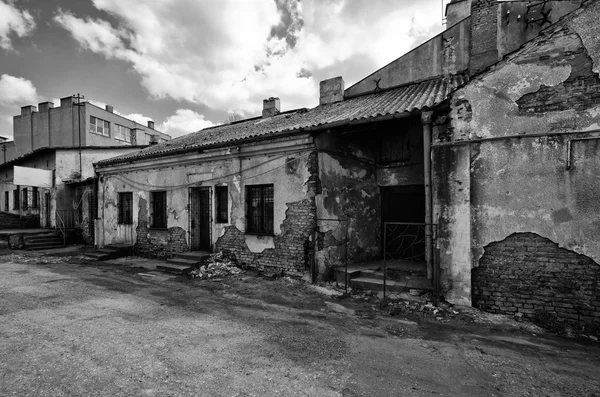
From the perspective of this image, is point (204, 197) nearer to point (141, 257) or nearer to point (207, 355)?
point (141, 257)

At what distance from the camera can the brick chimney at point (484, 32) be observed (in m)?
8.33

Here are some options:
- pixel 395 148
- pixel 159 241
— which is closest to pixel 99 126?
pixel 159 241

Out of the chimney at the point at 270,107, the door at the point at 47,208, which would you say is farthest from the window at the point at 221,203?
the door at the point at 47,208

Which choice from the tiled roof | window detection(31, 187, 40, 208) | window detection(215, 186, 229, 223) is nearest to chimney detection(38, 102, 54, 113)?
window detection(31, 187, 40, 208)

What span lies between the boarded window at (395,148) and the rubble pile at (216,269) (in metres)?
5.41

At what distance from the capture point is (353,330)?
16.1ft

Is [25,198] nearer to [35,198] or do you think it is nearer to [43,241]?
[35,198]

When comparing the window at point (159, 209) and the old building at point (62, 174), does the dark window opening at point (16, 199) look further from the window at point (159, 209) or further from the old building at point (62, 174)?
the window at point (159, 209)

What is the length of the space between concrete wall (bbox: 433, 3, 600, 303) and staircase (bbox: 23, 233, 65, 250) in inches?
669

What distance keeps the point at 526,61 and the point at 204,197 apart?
30.1 ft

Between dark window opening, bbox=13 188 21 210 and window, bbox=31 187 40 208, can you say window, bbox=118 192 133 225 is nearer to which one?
window, bbox=31 187 40 208

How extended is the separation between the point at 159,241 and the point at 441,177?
9.76 meters

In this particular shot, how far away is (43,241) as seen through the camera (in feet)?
46.9

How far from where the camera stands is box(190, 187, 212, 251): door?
403 inches
